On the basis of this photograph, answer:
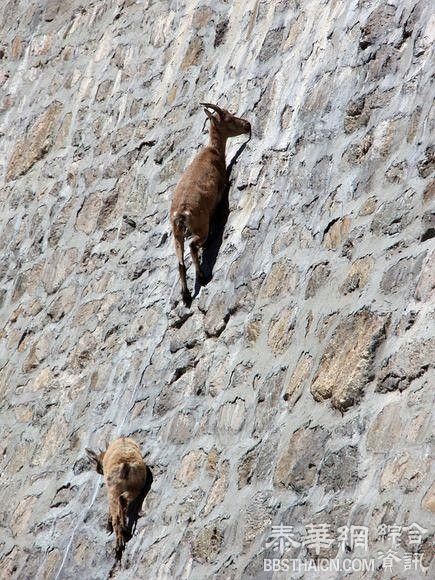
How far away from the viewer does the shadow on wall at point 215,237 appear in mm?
8005

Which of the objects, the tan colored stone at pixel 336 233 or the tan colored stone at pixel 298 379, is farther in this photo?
the tan colored stone at pixel 336 233

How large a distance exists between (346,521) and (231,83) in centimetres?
436

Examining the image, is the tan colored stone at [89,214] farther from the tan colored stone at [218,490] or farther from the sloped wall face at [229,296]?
the tan colored stone at [218,490]

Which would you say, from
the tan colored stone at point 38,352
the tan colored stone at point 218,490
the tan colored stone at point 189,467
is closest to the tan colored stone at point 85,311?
the tan colored stone at point 38,352

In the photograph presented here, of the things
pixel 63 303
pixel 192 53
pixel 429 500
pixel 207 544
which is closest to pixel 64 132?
pixel 192 53

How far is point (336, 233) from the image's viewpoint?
6879 millimetres

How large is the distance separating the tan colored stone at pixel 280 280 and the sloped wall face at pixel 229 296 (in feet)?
0.06

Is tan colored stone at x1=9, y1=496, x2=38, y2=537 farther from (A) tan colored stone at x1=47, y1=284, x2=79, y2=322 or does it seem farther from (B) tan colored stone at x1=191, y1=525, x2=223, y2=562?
(B) tan colored stone at x1=191, y1=525, x2=223, y2=562

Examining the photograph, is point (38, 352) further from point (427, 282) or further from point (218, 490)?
point (427, 282)

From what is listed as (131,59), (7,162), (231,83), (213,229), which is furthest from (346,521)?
(7,162)

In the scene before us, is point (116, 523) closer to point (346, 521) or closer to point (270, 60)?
point (346, 521)

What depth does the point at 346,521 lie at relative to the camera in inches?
219

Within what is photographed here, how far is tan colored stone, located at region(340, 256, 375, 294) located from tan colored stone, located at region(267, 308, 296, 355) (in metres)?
0.45

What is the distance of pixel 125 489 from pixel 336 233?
2015 mm
